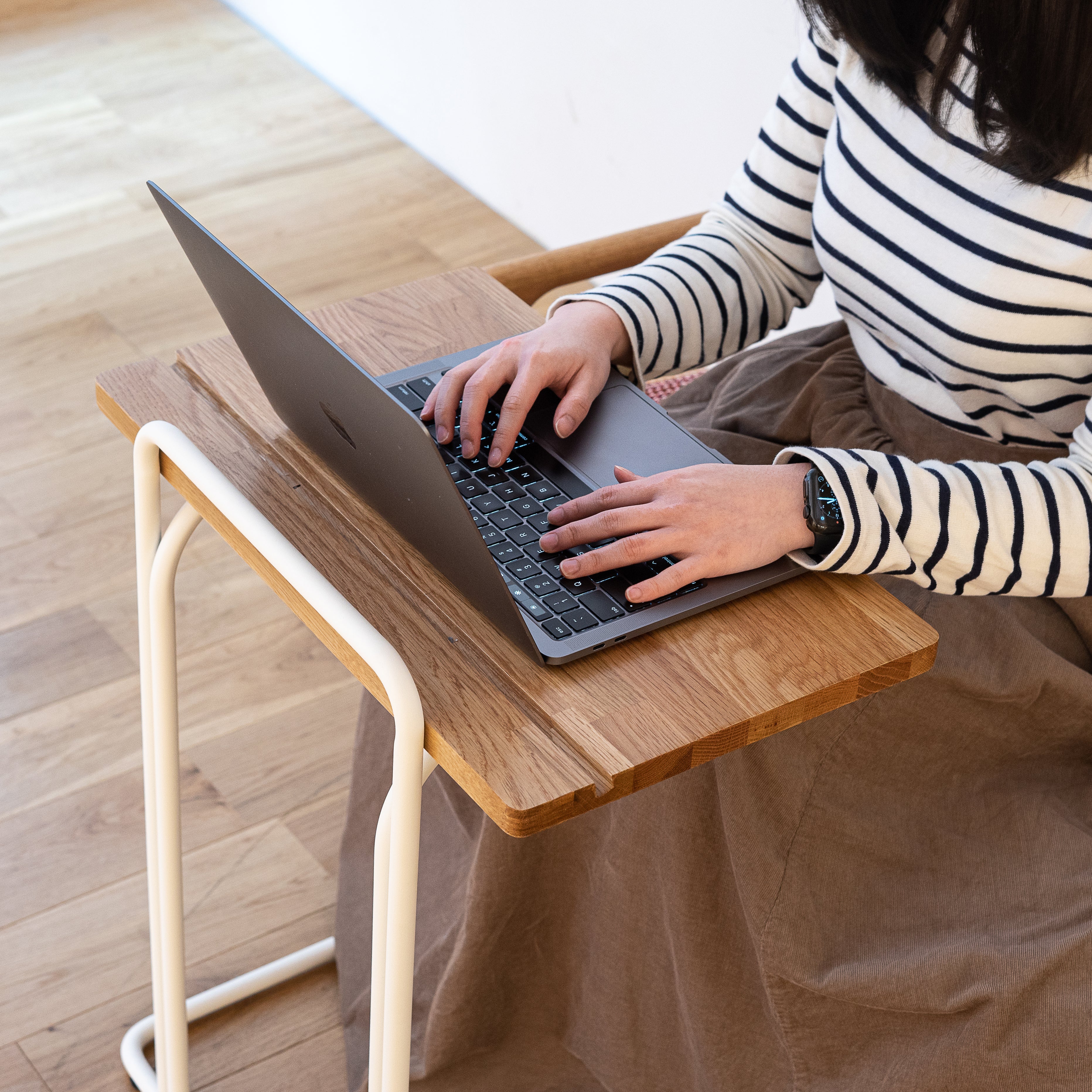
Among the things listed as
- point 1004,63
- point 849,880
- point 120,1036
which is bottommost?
point 120,1036

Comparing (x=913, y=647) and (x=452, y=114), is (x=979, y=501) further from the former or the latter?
(x=452, y=114)

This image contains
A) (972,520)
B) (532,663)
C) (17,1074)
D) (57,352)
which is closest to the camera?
(532,663)

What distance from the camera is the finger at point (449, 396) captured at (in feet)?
2.98

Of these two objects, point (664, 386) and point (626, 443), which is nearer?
point (626, 443)

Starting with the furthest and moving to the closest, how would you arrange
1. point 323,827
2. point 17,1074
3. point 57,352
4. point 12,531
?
point 57,352 → point 12,531 → point 323,827 → point 17,1074

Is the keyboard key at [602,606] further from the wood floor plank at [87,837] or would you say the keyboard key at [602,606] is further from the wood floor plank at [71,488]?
the wood floor plank at [71,488]

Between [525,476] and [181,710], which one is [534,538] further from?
[181,710]

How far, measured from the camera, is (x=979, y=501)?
34.0 inches

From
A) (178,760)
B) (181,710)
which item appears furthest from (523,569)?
(181,710)

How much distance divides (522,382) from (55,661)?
107 centimetres

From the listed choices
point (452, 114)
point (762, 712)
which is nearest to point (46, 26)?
point (452, 114)

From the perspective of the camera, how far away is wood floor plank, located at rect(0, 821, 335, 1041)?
1.38 m

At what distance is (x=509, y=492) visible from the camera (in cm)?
86

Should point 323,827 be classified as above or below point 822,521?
below
